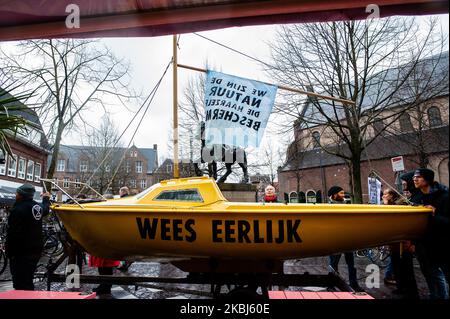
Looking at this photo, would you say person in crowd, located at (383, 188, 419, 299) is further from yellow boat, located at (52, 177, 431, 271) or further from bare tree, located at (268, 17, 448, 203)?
bare tree, located at (268, 17, 448, 203)

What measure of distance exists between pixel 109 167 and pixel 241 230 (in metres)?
3.28

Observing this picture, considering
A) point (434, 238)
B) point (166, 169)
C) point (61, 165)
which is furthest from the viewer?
point (61, 165)

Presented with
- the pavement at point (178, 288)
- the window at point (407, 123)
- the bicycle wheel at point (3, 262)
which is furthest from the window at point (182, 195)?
the bicycle wheel at point (3, 262)

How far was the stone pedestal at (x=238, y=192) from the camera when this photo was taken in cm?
651

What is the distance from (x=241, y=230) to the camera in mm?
1392

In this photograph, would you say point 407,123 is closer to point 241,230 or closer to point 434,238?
point 434,238

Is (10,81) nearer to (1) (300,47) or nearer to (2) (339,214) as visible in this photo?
(2) (339,214)

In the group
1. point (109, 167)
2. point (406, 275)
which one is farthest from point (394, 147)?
point (109, 167)

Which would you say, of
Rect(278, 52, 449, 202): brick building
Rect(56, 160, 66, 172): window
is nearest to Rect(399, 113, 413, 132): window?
Rect(278, 52, 449, 202): brick building

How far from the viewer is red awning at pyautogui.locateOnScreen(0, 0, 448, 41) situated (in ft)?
4.30

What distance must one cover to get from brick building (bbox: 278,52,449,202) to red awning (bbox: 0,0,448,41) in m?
0.55

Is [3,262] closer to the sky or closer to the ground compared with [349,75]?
closer to the ground

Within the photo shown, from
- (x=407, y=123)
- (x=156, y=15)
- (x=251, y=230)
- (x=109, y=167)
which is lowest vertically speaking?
(x=251, y=230)

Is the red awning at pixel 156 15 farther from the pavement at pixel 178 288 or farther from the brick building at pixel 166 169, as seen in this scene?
the brick building at pixel 166 169
